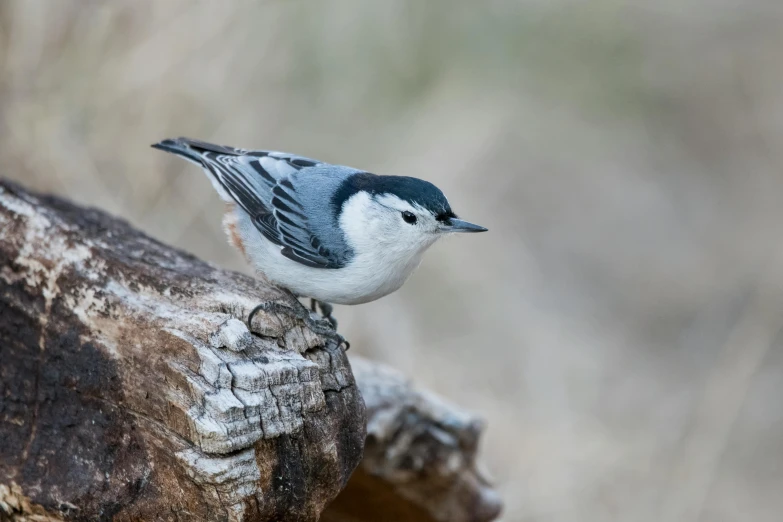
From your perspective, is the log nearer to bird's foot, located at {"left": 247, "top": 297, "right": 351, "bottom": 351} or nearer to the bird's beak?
bird's foot, located at {"left": 247, "top": 297, "right": 351, "bottom": 351}

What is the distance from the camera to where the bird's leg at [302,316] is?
2630 mm

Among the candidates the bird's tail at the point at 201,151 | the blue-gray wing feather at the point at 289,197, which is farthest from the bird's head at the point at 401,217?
the bird's tail at the point at 201,151

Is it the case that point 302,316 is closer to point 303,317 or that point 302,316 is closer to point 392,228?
point 303,317

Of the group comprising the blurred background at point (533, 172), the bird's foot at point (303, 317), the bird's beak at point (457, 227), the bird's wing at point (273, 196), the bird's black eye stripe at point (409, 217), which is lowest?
the bird's foot at point (303, 317)

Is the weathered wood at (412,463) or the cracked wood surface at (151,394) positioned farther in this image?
the weathered wood at (412,463)

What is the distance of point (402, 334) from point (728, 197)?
3.17 metres

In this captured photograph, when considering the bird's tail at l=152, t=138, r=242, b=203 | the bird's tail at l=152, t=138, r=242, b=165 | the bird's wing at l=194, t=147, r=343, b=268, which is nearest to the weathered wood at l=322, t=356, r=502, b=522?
the bird's wing at l=194, t=147, r=343, b=268

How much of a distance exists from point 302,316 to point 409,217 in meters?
0.56

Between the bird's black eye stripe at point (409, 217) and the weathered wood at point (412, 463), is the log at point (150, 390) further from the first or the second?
the weathered wood at point (412, 463)

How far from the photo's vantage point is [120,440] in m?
2.45

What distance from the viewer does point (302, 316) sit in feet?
9.43

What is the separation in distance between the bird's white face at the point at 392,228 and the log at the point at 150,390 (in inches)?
15.4

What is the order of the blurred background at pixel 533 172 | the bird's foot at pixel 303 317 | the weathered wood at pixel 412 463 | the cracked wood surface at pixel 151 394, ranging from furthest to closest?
the blurred background at pixel 533 172 → the weathered wood at pixel 412 463 → the bird's foot at pixel 303 317 → the cracked wood surface at pixel 151 394

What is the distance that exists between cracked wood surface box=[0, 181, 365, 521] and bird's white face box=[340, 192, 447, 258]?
0.48m
